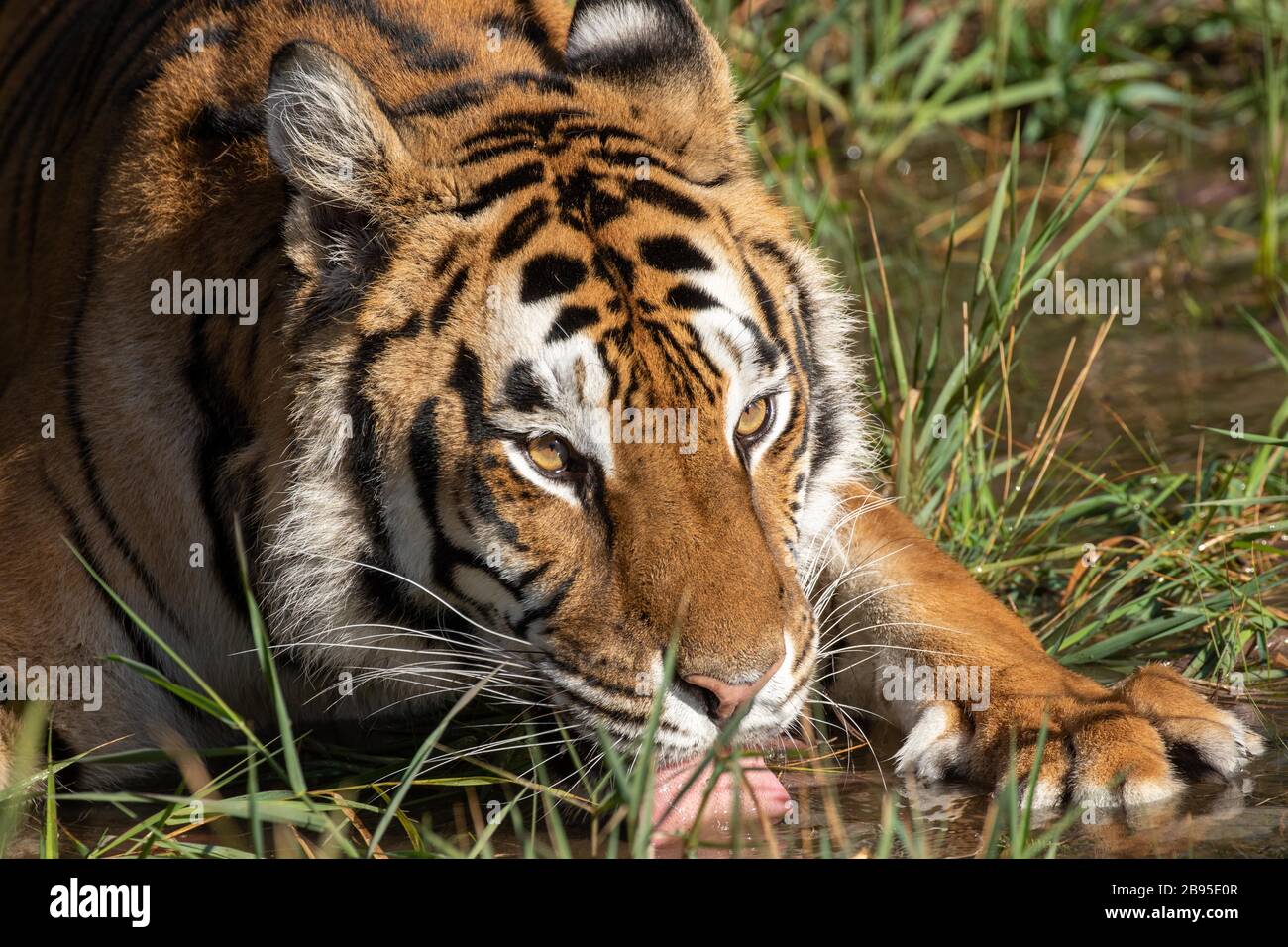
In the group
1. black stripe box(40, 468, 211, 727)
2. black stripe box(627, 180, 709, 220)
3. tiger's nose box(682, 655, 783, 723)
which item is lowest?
tiger's nose box(682, 655, 783, 723)

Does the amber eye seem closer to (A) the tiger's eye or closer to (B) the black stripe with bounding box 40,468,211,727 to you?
(A) the tiger's eye

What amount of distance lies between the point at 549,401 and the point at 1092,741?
3.28 feet

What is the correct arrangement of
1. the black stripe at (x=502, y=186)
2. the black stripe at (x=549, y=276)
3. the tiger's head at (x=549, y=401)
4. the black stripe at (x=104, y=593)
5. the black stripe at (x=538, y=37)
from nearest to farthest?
the tiger's head at (x=549, y=401) → the black stripe at (x=549, y=276) → the black stripe at (x=502, y=186) → the black stripe at (x=104, y=593) → the black stripe at (x=538, y=37)

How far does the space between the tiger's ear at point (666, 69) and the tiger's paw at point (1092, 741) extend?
105 centimetres

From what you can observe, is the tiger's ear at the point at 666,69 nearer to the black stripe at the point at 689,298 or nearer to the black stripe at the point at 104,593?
the black stripe at the point at 689,298

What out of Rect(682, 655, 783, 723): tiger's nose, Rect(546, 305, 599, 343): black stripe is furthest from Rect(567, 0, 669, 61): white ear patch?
Rect(682, 655, 783, 723): tiger's nose

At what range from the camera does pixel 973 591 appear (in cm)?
307

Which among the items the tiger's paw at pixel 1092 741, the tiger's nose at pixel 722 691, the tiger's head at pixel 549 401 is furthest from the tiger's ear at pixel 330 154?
the tiger's paw at pixel 1092 741

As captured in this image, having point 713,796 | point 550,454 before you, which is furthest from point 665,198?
point 713,796

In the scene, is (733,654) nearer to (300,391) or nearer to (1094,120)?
(300,391)

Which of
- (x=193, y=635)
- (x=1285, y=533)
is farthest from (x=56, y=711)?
(x=1285, y=533)

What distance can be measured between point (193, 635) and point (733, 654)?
113cm

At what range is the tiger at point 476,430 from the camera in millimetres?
2514

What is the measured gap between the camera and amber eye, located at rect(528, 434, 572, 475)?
254 centimetres
